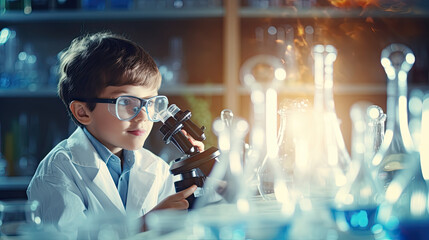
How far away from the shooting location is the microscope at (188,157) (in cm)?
84

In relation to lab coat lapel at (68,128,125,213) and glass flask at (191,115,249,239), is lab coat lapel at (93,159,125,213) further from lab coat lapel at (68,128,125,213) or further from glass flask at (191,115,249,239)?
glass flask at (191,115,249,239)

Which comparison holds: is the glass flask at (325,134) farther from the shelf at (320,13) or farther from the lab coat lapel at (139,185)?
the shelf at (320,13)

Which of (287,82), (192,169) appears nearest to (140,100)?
(192,169)

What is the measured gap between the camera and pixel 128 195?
4.28 ft

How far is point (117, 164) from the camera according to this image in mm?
→ 1391

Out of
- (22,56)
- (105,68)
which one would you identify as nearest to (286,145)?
(105,68)

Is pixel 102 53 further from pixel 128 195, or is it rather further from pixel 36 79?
pixel 36 79

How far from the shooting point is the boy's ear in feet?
4.46

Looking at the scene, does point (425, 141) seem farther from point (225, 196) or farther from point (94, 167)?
point (94, 167)

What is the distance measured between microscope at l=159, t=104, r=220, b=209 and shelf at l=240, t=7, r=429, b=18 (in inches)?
60.1

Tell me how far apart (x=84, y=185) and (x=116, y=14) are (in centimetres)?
136

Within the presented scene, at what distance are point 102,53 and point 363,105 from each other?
1755mm

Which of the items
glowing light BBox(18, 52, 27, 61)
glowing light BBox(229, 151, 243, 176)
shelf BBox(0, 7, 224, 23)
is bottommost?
glowing light BBox(229, 151, 243, 176)

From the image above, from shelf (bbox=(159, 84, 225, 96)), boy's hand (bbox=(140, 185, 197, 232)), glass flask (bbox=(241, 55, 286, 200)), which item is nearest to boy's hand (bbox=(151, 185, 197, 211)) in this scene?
boy's hand (bbox=(140, 185, 197, 232))
